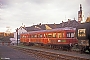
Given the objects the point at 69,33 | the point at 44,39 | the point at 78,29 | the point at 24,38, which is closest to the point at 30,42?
the point at 24,38

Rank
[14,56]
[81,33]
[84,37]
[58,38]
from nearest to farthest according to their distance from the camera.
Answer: [84,37] → [14,56] → [81,33] → [58,38]

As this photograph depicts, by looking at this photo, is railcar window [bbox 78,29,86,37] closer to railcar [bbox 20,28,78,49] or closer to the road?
railcar [bbox 20,28,78,49]

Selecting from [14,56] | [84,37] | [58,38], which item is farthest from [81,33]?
[14,56]

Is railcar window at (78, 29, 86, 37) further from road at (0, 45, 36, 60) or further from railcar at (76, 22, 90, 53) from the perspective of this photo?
road at (0, 45, 36, 60)

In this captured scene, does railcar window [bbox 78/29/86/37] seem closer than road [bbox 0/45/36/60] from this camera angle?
No

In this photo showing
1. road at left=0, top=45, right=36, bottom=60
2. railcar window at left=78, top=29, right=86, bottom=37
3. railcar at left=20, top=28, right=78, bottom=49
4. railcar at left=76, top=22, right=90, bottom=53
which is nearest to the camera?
road at left=0, top=45, right=36, bottom=60

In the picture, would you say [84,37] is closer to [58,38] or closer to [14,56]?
[14,56]

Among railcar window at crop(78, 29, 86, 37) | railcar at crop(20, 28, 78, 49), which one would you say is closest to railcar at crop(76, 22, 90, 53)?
railcar window at crop(78, 29, 86, 37)

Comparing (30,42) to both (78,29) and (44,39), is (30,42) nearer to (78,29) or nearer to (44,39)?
(44,39)

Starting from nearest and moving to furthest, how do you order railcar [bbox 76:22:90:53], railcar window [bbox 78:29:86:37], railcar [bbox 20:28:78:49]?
railcar [bbox 76:22:90:53] → railcar window [bbox 78:29:86:37] → railcar [bbox 20:28:78:49]

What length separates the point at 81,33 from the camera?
78.7 ft

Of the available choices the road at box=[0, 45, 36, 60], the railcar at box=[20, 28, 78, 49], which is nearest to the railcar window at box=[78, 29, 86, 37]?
the railcar at box=[20, 28, 78, 49]

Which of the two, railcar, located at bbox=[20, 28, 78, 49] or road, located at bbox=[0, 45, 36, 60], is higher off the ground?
railcar, located at bbox=[20, 28, 78, 49]

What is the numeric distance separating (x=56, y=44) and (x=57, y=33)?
1756 mm
